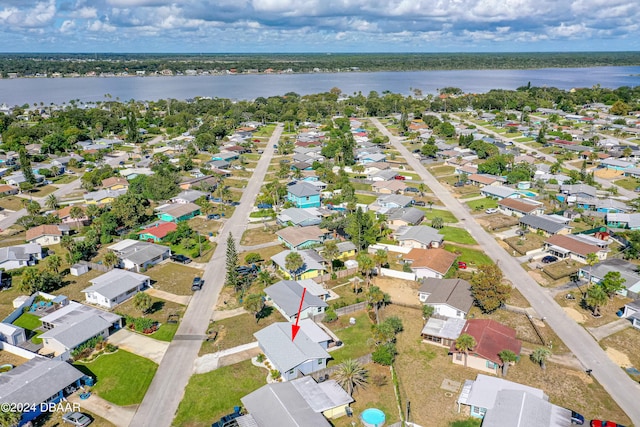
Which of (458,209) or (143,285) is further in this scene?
(458,209)

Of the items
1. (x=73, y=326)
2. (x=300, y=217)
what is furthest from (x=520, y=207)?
(x=73, y=326)

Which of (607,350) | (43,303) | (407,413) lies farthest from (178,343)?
(607,350)

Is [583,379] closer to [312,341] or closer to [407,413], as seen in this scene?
[407,413]

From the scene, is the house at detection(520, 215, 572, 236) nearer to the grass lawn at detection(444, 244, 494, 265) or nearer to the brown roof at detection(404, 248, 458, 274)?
the grass lawn at detection(444, 244, 494, 265)

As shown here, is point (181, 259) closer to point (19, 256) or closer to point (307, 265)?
point (307, 265)

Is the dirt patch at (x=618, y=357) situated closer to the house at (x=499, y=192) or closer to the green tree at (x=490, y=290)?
the green tree at (x=490, y=290)

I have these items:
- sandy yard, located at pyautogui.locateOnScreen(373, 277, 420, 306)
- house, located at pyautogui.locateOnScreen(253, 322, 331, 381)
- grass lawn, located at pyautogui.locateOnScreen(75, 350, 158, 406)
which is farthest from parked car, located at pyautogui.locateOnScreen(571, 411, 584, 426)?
grass lawn, located at pyautogui.locateOnScreen(75, 350, 158, 406)
